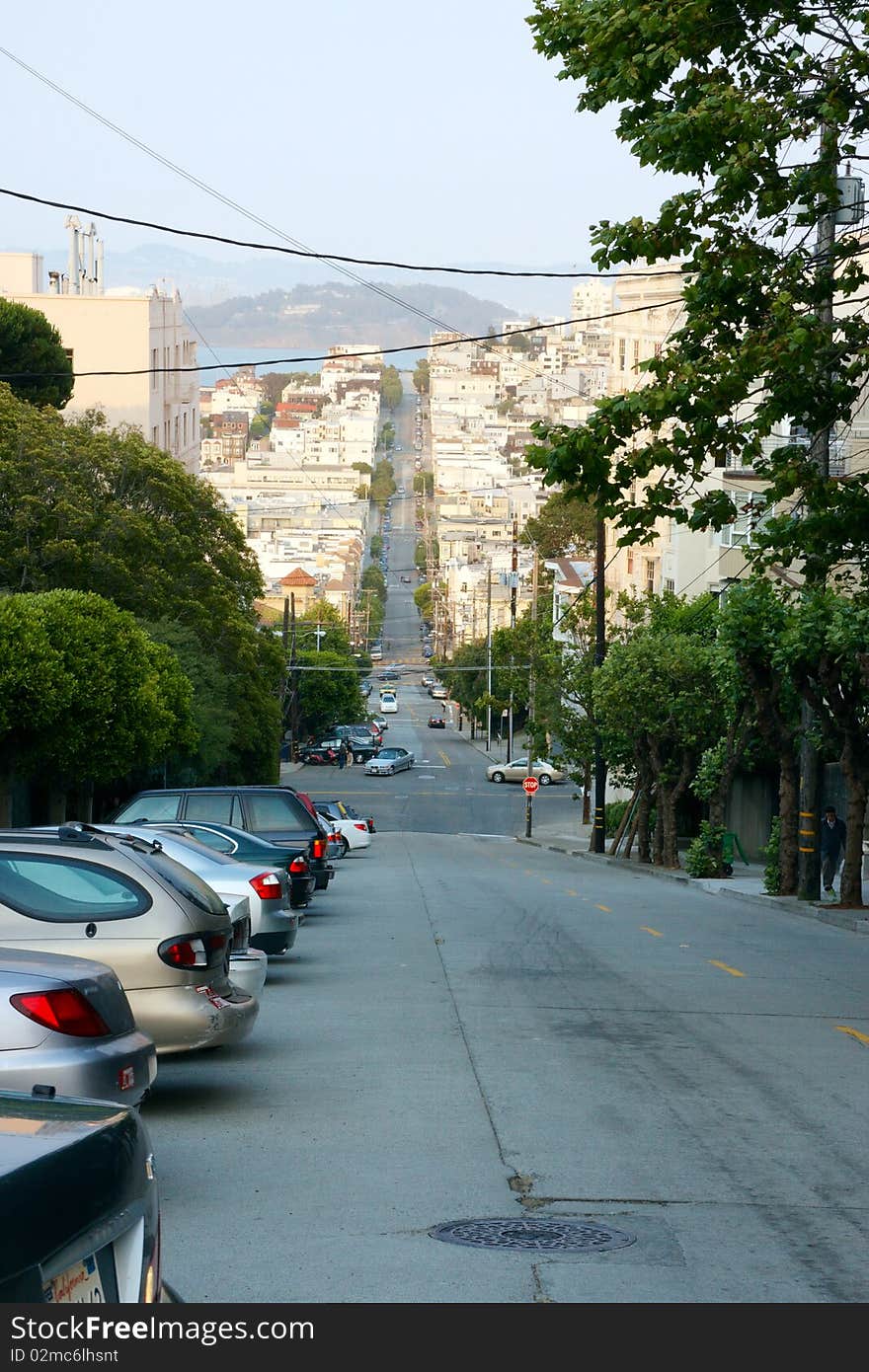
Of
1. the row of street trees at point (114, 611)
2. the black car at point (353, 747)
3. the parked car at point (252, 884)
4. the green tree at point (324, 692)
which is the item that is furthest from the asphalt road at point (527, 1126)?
the green tree at point (324, 692)

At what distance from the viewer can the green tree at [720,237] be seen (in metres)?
14.6

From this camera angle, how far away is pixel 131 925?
9930 mm

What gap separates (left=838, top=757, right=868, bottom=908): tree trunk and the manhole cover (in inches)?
814

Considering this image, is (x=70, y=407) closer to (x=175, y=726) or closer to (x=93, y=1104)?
(x=175, y=726)

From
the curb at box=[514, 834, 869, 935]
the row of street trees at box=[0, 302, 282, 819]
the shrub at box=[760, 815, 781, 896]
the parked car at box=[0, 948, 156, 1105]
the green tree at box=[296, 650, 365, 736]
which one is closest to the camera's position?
the parked car at box=[0, 948, 156, 1105]

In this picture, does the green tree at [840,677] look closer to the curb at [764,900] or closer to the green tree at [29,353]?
the curb at [764,900]

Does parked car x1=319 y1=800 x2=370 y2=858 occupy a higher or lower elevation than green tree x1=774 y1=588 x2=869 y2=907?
lower

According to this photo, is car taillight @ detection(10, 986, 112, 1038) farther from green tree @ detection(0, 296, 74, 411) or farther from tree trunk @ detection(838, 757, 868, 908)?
green tree @ detection(0, 296, 74, 411)

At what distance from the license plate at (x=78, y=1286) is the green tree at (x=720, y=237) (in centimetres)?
1150

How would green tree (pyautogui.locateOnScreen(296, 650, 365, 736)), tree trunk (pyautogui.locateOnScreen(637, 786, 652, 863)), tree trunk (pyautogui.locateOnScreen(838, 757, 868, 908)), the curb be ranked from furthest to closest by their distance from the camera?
1. green tree (pyautogui.locateOnScreen(296, 650, 365, 736))
2. tree trunk (pyautogui.locateOnScreen(637, 786, 652, 863))
3. tree trunk (pyautogui.locateOnScreen(838, 757, 868, 908))
4. the curb

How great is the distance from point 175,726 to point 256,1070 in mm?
31358

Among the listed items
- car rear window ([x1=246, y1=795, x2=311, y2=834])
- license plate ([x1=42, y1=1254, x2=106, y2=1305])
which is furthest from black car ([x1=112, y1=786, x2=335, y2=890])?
license plate ([x1=42, y1=1254, x2=106, y2=1305])

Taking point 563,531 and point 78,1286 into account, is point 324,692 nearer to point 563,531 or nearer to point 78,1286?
point 563,531

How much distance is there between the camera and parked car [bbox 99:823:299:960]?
1522 centimetres
